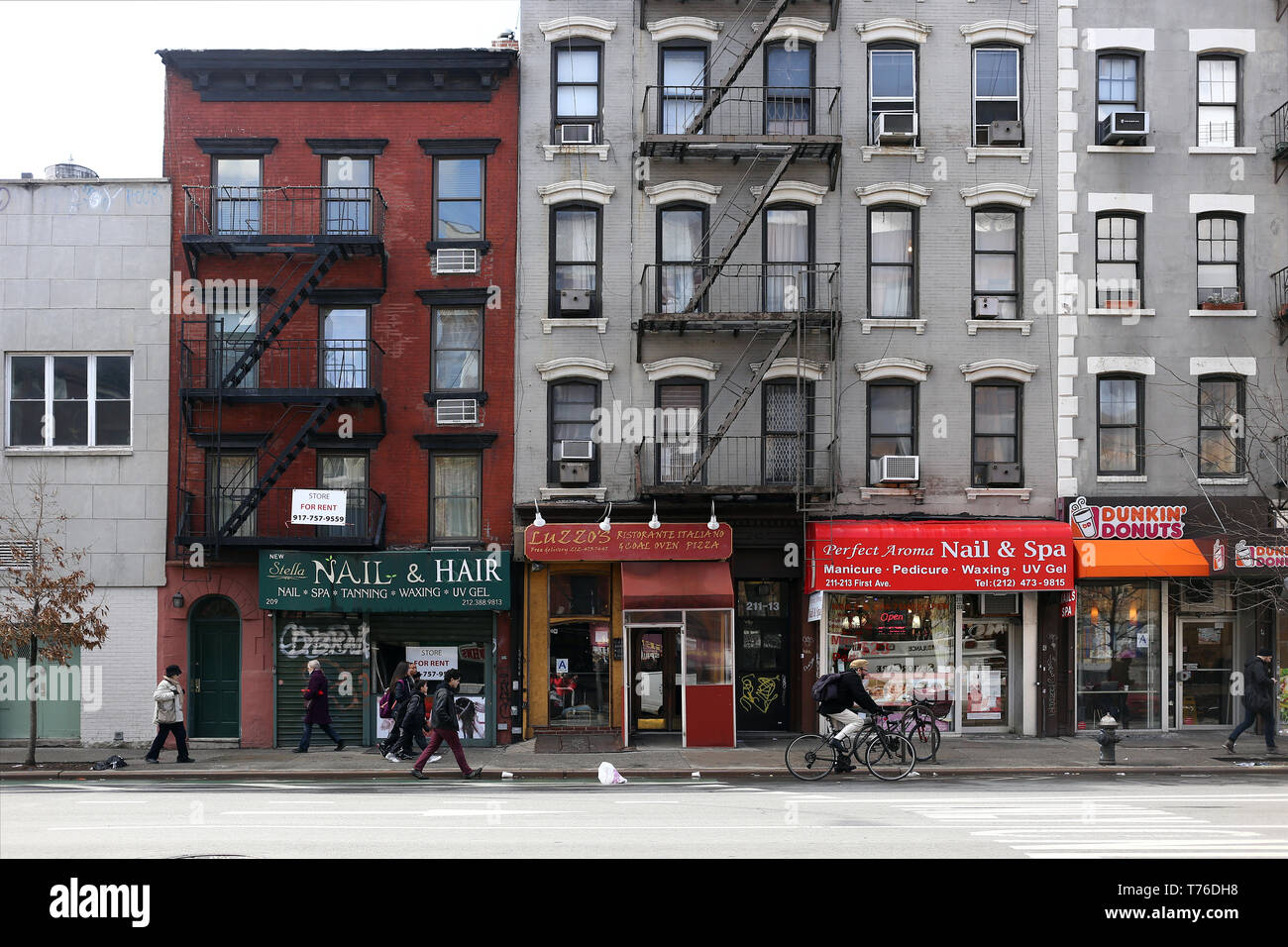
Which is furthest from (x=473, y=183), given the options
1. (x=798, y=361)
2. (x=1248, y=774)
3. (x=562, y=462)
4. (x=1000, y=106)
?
(x=1248, y=774)

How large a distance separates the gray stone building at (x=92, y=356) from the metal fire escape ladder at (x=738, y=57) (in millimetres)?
10336

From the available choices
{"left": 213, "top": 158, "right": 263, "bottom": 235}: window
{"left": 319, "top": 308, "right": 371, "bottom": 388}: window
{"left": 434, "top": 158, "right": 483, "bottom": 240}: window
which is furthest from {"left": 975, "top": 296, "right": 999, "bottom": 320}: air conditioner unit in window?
{"left": 213, "top": 158, "right": 263, "bottom": 235}: window

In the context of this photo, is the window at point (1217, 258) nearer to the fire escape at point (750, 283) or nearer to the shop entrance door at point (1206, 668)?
the shop entrance door at point (1206, 668)

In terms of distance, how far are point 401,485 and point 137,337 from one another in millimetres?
5779

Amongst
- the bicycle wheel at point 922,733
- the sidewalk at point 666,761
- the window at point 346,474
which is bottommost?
the sidewalk at point 666,761

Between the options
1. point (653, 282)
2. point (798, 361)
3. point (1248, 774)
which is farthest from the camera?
point (653, 282)

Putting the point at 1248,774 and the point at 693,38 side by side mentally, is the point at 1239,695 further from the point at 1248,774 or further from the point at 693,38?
the point at 693,38

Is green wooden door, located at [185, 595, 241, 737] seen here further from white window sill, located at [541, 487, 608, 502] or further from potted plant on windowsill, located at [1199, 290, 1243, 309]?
potted plant on windowsill, located at [1199, 290, 1243, 309]

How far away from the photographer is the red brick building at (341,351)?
22469mm

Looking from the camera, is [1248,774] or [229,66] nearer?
[1248,774]

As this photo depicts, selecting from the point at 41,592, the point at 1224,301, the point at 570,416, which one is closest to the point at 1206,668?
the point at 1224,301

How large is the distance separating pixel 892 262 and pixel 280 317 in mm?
11583

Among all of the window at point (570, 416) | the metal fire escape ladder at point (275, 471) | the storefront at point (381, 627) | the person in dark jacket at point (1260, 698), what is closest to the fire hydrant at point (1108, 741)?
the person in dark jacket at point (1260, 698)

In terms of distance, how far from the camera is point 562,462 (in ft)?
74.1
